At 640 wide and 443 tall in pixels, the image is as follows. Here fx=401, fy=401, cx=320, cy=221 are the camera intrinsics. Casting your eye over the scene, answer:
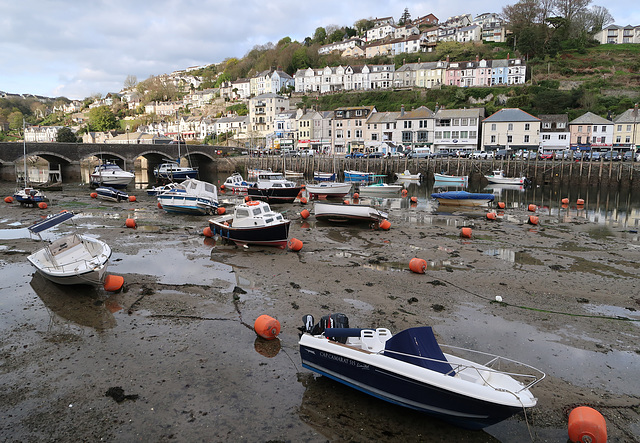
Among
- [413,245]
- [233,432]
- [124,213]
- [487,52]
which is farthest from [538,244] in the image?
[487,52]

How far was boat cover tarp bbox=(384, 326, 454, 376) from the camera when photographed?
6.91 m

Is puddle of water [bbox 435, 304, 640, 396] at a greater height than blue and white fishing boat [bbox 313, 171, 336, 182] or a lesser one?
lesser

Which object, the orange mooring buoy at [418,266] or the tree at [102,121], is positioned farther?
the tree at [102,121]

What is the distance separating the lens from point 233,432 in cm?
666

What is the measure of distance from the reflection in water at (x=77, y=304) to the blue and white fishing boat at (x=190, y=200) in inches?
496

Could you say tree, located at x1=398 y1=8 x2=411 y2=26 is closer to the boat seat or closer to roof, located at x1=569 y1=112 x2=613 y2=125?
roof, located at x1=569 y1=112 x2=613 y2=125

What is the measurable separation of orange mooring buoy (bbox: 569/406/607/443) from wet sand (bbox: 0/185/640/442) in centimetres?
45

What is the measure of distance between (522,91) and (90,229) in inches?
3064

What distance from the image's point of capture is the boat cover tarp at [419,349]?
6.91 m

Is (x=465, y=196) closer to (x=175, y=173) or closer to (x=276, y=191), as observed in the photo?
(x=276, y=191)

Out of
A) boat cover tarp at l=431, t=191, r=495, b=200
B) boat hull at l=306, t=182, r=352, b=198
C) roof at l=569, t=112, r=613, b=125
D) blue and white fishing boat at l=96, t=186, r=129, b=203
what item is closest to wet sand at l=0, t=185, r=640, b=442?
boat cover tarp at l=431, t=191, r=495, b=200

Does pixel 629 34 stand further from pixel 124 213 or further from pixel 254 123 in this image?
pixel 124 213

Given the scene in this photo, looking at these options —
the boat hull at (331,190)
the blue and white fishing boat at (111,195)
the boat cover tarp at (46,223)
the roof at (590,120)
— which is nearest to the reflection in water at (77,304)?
the boat cover tarp at (46,223)

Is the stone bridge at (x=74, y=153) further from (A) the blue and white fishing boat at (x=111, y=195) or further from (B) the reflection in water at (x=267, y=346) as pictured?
(B) the reflection in water at (x=267, y=346)
